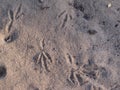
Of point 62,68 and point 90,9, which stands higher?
point 90,9

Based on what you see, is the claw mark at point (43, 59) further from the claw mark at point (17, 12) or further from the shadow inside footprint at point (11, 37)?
the claw mark at point (17, 12)

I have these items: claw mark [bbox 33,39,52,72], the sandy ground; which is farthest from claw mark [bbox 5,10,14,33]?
claw mark [bbox 33,39,52,72]

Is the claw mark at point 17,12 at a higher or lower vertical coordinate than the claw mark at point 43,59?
higher

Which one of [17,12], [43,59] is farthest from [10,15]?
[43,59]

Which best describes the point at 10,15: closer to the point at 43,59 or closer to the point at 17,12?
the point at 17,12

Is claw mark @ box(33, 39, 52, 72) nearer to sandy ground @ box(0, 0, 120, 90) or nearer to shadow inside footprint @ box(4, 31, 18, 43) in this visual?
sandy ground @ box(0, 0, 120, 90)

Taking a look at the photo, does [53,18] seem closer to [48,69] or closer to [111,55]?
[48,69]

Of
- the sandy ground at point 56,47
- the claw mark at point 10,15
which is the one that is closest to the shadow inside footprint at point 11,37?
the sandy ground at point 56,47

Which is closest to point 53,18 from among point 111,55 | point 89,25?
point 89,25
